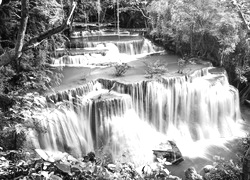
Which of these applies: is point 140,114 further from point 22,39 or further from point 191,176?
point 22,39

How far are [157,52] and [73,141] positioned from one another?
385 inches

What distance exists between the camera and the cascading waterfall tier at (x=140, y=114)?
8318mm

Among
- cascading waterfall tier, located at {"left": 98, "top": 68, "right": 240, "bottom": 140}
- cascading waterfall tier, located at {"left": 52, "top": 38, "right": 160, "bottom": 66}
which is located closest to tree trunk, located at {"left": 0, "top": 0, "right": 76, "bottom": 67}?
cascading waterfall tier, located at {"left": 98, "top": 68, "right": 240, "bottom": 140}

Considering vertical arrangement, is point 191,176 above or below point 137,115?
below

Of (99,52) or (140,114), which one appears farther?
(99,52)

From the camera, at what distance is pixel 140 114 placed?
1007cm

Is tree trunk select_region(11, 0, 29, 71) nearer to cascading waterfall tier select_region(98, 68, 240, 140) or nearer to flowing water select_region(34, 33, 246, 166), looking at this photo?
flowing water select_region(34, 33, 246, 166)

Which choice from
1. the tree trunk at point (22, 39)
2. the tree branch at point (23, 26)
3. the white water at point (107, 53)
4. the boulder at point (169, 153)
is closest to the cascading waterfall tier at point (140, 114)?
the boulder at point (169, 153)

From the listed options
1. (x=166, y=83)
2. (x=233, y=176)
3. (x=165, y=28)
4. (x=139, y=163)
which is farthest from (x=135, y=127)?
(x=165, y=28)

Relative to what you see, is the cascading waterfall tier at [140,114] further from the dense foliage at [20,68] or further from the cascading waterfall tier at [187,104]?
the dense foliage at [20,68]

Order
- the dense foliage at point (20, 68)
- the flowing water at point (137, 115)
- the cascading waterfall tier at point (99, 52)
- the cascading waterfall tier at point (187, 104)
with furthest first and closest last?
the cascading waterfall tier at point (99, 52) < the cascading waterfall tier at point (187, 104) < the flowing water at point (137, 115) < the dense foliage at point (20, 68)

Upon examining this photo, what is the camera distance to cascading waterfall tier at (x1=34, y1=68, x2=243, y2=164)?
832 centimetres

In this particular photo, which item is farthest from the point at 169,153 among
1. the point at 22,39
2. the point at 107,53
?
the point at 107,53

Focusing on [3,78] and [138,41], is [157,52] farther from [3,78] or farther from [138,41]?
[3,78]
